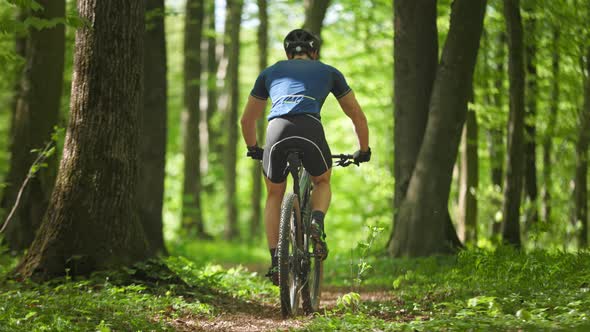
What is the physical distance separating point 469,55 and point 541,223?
2.78 meters

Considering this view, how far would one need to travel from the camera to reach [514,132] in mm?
10586

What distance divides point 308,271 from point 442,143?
4.02 m

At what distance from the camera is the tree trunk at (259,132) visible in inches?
844

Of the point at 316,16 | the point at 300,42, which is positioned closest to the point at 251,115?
the point at 300,42

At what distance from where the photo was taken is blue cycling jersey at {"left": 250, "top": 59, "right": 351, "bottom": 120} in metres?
6.00

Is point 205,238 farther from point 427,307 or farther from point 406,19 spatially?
point 427,307

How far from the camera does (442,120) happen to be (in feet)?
31.4

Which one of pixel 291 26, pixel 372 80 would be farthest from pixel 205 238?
pixel 291 26

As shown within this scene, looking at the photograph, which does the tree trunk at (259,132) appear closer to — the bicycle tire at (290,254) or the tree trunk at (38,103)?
the tree trunk at (38,103)

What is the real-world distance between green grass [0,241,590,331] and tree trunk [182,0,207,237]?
35.6ft

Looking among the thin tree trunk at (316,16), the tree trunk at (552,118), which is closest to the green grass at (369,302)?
the tree trunk at (552,118)

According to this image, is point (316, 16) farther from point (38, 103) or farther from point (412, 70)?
point (38, 103)

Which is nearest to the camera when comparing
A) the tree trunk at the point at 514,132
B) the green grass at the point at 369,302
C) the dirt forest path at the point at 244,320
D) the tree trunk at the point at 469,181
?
the green grass at the point at 369,302

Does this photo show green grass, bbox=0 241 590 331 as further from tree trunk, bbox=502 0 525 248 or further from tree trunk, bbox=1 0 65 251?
tree trunk, bbox=502 0 525 248
